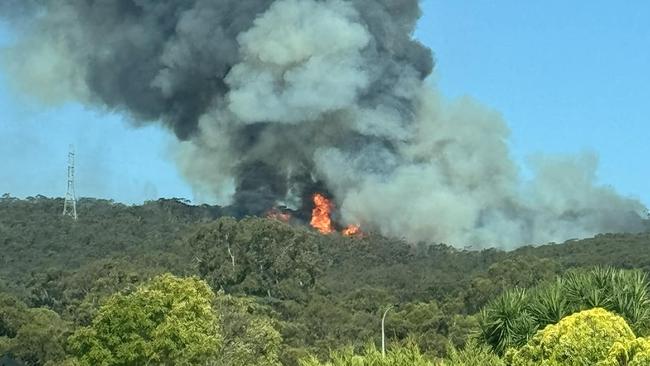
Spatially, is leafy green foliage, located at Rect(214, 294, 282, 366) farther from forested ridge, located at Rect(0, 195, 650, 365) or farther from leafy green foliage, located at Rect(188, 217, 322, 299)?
leafy green foliage, located at Rect(188, 217, 322, 299)

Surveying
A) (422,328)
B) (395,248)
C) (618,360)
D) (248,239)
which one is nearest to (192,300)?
(618,360)

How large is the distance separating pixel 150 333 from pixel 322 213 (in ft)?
267

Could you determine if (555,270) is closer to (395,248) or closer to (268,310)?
(268,310)

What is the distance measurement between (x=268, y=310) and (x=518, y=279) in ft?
62.7

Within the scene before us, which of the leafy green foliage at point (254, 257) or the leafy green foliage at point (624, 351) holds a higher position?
the leafy green foliage at point (254, 257)

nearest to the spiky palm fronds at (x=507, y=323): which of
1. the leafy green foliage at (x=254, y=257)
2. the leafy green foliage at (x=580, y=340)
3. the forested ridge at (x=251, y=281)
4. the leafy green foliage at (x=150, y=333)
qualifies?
the forested ridge at (x=251, y=281)

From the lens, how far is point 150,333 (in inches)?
1489

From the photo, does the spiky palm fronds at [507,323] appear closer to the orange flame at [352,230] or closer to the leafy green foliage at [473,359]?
the leafy green foliage at [473,359]

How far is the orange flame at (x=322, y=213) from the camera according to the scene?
11838 cm

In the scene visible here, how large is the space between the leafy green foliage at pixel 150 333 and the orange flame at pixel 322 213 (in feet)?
259

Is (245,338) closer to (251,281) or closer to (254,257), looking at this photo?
(251,281)

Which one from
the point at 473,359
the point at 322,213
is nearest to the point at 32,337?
the point at 473,359

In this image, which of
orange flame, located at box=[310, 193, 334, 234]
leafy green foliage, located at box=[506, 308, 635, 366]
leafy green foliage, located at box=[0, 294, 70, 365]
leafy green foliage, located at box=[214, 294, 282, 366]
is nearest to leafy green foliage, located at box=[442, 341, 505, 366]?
leafy green foliage, located at box=[506, 308, 635, 366]

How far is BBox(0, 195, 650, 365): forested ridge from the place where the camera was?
1631 inches
